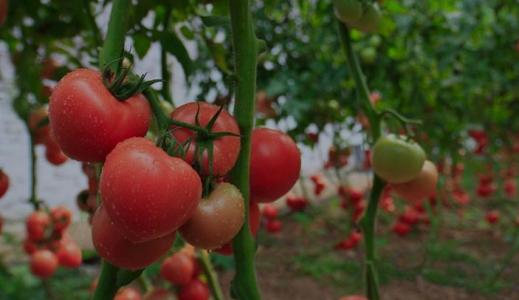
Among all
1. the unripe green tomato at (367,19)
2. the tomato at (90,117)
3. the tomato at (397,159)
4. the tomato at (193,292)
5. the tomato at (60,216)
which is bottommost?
the tomato at (60,216)

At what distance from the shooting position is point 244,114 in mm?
400

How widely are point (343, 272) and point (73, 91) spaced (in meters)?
2.47

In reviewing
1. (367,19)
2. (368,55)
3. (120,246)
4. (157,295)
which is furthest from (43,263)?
(368,55)

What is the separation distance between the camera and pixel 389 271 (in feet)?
8.55

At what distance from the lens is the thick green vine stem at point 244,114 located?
40 cm

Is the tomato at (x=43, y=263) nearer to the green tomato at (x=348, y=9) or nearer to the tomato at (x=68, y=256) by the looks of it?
the tomato at (x=68, y=256)

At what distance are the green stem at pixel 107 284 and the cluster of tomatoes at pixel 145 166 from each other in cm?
5

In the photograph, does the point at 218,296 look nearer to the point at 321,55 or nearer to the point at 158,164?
the point at 158,164

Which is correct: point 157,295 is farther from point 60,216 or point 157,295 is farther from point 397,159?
point 60,216

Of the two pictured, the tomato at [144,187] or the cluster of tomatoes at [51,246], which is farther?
the cluster of tomatoes at [51,246]

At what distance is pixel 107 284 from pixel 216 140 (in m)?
0.15

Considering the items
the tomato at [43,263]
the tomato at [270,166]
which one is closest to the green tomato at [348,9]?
the tomato at [270,166]

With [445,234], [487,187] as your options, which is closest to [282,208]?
[445,234]

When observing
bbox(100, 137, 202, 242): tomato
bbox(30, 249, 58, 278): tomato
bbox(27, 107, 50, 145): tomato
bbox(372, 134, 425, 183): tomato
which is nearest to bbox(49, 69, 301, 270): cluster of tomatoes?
bbox(100, 137, 202, 242): tomato
